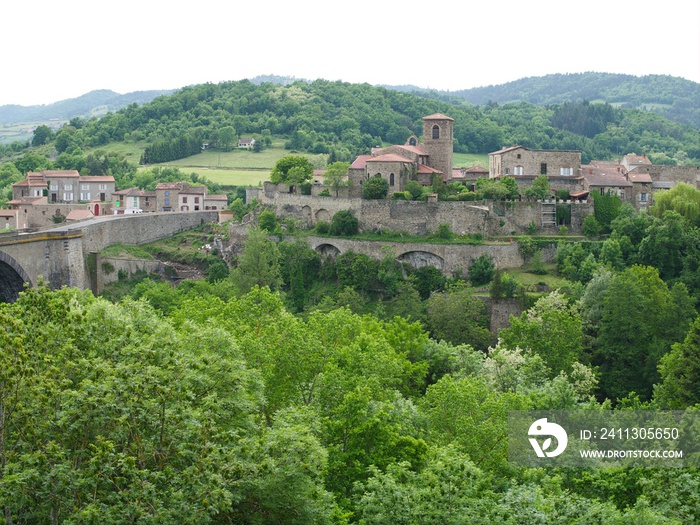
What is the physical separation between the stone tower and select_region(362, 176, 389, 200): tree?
19.8 ft

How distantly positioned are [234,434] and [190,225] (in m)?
66.1

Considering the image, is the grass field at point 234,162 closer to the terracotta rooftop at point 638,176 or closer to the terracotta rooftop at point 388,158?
the terracotta rooftop at point 388,158

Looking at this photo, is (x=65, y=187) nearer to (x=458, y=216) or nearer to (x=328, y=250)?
(x=328, y=250)

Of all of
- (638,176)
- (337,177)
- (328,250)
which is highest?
(337,177)

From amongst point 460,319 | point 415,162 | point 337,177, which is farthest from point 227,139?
point 460,319

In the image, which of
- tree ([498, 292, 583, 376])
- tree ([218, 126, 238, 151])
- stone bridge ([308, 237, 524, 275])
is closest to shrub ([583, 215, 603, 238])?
stone bridge ([308, 237, 524, 275])

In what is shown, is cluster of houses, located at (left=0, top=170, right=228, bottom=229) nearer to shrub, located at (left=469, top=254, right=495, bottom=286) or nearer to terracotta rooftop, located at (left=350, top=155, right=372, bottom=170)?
terracotta rooftop, located at (left=350, top=155, right=372, bottom=170)

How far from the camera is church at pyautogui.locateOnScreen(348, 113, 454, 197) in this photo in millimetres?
73312

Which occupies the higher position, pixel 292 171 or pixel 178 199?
pixel 292 171

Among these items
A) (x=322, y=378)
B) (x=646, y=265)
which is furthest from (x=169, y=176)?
(x=322, y=378)

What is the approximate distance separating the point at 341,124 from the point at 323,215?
72021 mm

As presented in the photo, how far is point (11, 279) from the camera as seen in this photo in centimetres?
5850

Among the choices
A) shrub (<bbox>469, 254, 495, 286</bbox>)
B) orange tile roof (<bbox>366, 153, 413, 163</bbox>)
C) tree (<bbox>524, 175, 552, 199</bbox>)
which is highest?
orange tile roof (<bbox>366, 153, 413, 163</bbox>)

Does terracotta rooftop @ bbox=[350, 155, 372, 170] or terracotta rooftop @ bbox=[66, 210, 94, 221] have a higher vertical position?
terracotta rooftop @ bbox=[350, 155, 372, 170]
